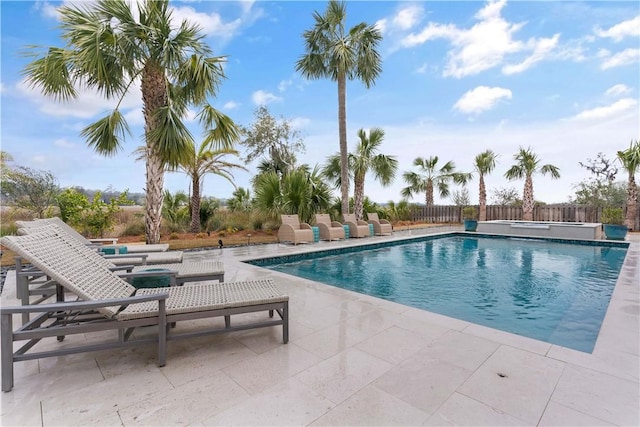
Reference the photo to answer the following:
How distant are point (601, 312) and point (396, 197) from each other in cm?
1598

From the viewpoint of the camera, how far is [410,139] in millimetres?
16172

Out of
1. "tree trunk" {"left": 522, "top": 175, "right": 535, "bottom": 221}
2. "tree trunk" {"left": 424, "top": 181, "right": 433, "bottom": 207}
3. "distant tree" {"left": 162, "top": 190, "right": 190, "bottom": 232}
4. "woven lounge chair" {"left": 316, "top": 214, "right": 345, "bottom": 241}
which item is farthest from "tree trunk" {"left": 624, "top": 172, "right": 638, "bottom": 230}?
"distant tree" {"left": 162, "top": 190, "right": 190, "bottom": 232}

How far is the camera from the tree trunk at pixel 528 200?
1719 centimetres

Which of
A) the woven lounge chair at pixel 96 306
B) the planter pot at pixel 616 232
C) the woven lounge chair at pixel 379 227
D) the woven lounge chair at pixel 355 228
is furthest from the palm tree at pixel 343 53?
the woven lounge chair at pixel 96 306

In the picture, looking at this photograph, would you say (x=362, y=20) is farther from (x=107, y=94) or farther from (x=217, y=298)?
(x=217, y=298)

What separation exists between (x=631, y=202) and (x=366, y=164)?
1215 cm

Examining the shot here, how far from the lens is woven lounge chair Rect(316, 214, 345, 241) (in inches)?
396

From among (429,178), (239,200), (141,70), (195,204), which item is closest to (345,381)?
(141,70)

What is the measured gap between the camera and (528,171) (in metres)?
17.0

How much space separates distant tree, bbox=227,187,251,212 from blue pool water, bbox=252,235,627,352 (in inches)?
278

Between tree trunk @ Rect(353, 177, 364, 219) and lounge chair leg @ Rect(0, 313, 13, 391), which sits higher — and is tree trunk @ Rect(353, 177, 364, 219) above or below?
above

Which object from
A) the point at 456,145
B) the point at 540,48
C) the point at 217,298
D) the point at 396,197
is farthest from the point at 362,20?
the point at 217,298

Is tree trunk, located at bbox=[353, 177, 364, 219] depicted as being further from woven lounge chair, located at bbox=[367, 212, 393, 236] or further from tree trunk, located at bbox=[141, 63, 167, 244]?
tree trunk, located at bbox=[141, 63, 167, 244]

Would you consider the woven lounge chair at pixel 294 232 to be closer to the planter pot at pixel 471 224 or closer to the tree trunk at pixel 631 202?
the planter pot at pixel 471 224
